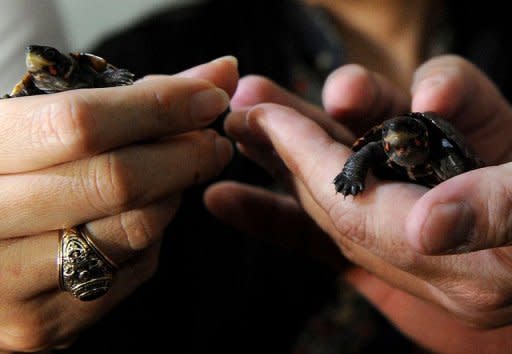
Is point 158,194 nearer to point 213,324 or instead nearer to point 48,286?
point 48,286

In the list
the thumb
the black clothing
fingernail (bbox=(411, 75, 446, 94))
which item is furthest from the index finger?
the black clothing

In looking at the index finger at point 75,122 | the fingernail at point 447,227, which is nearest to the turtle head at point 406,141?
the fingernail at point 447,227

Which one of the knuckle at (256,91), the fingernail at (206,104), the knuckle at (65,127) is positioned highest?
the knuckle at (65,127)

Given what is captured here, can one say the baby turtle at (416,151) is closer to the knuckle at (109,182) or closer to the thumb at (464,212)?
the thumb at (464,212)

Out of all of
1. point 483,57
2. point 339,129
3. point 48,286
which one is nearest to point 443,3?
point 483,57

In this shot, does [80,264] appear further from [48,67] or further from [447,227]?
[447,227]

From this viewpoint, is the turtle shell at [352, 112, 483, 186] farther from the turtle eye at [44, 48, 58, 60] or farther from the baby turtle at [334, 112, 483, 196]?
the turtle eye at [44, 48, 58, 60]
